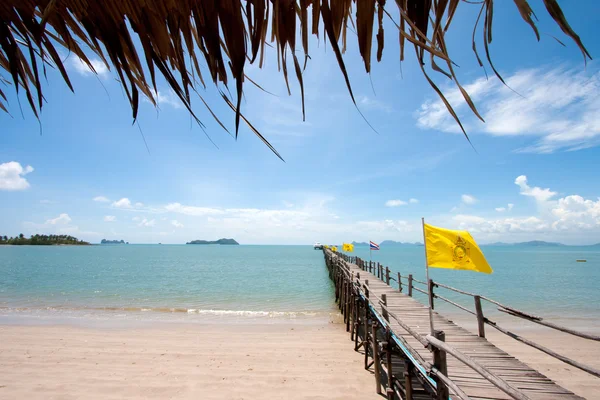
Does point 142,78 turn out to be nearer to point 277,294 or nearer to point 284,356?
point 284,356

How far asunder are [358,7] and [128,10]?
0.80 metres

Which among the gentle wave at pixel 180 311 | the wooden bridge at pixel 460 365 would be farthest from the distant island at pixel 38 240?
the wooden bridge at pixel 460 365

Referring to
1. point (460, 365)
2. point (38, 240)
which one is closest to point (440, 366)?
point (460, 365)

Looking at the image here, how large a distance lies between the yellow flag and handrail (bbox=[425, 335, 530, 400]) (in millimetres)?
1727

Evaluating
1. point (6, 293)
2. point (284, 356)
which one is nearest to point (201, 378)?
point (284, 356)

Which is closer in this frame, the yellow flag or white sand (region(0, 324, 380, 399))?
the yellow flag

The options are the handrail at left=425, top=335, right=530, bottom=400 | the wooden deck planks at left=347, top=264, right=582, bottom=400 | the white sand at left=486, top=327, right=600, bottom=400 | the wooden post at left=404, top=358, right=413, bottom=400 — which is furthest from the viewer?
the white sand at left=486, top=327, right=600, bottom=400

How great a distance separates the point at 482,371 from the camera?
2.95m

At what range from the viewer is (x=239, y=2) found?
3.42ft

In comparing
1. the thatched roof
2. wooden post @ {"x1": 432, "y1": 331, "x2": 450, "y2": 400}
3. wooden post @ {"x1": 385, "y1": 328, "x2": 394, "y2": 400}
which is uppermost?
the thatched roof

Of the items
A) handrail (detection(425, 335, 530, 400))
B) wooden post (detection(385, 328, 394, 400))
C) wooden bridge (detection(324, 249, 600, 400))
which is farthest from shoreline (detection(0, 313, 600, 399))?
Answer: handrail (detection(425, 335, 530, 400))

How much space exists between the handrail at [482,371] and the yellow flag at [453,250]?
5.67 feet

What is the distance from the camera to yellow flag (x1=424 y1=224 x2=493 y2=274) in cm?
506

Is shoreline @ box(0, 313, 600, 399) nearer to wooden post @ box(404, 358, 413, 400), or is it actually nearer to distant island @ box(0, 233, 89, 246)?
wooden post @ box(404, 358, 413, 400)
